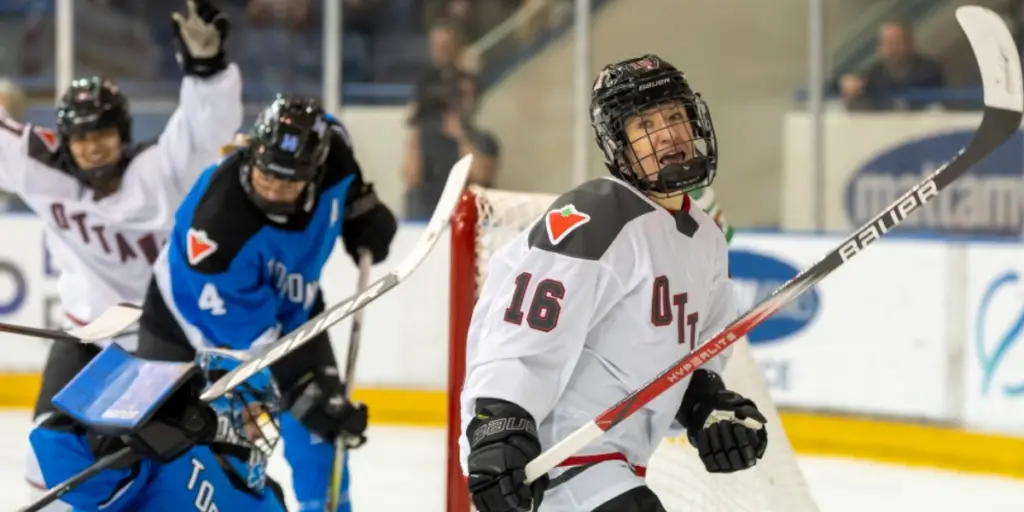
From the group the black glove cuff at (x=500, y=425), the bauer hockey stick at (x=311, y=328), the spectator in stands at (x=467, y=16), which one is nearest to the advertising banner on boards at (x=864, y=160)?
the spectator in stands at (x=467, y=16)

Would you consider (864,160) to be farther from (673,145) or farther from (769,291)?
(673,145)

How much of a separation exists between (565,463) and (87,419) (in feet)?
2.32

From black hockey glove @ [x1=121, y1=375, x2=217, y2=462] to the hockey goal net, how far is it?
766mm

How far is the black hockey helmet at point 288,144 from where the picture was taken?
2.88 meters

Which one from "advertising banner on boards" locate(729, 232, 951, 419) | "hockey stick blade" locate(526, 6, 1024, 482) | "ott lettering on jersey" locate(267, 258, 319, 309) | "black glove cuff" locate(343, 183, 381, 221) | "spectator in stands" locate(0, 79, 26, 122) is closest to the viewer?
"hockey stick blade" locate(526, 6, 1024, 482)

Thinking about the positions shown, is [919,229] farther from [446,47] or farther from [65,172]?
[65,172]

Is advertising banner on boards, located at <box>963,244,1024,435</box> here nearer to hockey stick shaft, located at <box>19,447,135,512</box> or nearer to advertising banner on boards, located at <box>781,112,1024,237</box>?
advertising banner on boards, located at <box>781,112,1024,237</box>

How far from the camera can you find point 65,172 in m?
3.58

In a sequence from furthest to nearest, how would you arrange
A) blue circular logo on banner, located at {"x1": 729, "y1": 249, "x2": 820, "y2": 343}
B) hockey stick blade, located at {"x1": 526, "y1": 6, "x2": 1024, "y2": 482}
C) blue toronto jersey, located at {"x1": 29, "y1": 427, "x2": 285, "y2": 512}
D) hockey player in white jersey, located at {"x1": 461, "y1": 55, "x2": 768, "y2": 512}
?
blue circular logo on banner, located at {"x1": 729, "y1": 249, "x2": 820, "y2": 343} < blue toronto jersey, located at {"x1": 29, "y1": 427, "x2": 285, "y2": 512} < hockey player in white jersey, located at {"x1": 461, "y1": 55, "x2": 768, "y2": 512} < hockey stick blade, located at {"x1": 526, "y1": 6, "x2": 1024, "y2": 482}

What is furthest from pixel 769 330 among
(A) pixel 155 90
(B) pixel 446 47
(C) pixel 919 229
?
(A) pixel 155 90

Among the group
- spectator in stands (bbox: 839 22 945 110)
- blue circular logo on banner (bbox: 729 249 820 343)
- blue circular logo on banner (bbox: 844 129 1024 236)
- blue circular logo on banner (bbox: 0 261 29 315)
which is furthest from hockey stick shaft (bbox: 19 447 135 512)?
spectator in stands (bbox: 839 22 945 110)

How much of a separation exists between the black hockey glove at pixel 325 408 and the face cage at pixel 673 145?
1258 mm

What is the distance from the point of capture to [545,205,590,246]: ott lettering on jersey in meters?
1.88

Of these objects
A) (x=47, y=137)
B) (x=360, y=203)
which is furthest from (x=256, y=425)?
(x=47, y=137)
